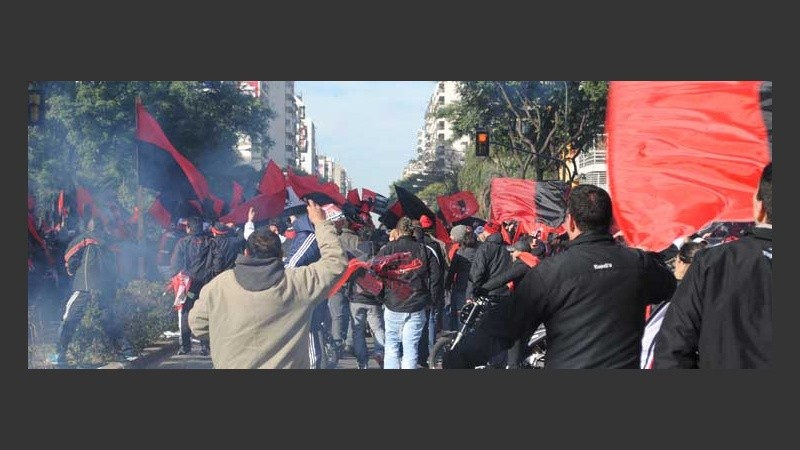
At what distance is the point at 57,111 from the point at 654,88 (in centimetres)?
3179

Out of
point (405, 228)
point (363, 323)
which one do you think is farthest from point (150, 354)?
point (405, 228)

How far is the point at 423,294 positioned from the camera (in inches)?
364

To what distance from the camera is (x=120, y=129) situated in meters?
35.0

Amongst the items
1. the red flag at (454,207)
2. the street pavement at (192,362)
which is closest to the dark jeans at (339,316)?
the street pavement at (192,362)

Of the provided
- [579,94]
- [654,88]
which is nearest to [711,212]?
[654,88]

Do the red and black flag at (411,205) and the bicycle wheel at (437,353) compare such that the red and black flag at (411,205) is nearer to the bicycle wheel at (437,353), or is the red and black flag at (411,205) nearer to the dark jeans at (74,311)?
the bicycle wheel at (437,353)

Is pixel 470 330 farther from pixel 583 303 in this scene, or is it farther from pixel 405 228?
pixel 583 303

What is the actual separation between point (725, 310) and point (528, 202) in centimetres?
1411

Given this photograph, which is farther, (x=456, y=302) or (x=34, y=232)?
(x=456, y=302)

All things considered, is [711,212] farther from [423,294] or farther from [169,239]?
[169,239]

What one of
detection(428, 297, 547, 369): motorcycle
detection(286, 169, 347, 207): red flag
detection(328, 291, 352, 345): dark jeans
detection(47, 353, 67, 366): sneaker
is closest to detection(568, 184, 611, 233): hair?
detection(428, 297, 547, 369): motorcycle

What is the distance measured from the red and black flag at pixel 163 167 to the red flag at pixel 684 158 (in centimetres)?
682

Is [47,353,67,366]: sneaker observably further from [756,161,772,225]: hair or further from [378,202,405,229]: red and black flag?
[756,161,772,225]: hair

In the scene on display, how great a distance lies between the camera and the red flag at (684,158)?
429 centimetres
